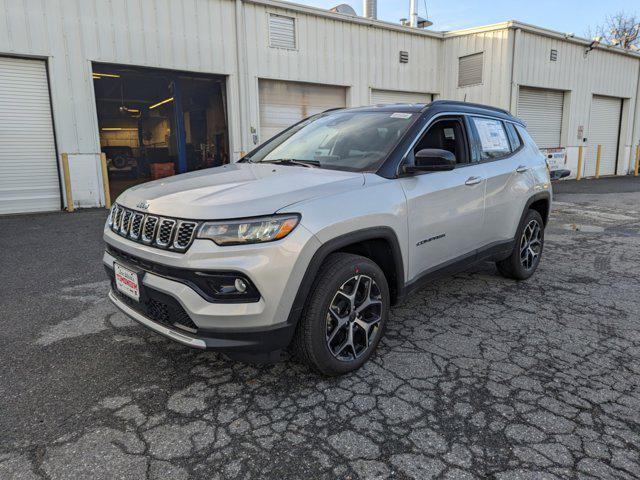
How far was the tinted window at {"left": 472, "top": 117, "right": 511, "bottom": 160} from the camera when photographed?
13.6 ft

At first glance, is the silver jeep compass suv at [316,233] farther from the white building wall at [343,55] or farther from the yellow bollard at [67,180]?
the white building wall at [343,55]

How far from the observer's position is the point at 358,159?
3.33 metres

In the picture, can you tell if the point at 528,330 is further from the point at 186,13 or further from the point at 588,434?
the point at 186,13

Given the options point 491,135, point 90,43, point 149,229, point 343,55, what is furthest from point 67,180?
point 491,135

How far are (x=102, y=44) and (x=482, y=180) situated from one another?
30.8 ft

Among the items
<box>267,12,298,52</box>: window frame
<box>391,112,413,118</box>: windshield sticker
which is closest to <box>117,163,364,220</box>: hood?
<box>391,112,413,118</box>: windshield sticker

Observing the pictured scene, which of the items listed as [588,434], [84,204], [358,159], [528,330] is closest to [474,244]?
[528,330]

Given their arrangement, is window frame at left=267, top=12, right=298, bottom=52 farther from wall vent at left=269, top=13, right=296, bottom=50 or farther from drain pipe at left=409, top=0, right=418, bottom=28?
drain pipe at left=409, top=0, right=418, bottom=28

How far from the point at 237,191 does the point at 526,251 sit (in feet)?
11.3

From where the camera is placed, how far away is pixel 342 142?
11.9ft

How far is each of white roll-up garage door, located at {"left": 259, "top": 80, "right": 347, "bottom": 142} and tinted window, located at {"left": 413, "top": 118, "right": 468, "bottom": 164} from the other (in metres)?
9.22

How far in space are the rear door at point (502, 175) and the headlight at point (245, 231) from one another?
7.43 feet

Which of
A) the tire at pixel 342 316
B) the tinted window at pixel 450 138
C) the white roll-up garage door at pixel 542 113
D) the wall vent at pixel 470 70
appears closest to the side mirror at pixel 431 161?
the tinted window at pixel 450 138

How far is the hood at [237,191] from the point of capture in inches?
97.4
